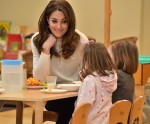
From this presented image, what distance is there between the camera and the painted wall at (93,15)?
6.22m

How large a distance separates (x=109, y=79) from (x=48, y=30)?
662 millimetres

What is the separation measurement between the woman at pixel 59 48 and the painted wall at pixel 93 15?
385 centimetres

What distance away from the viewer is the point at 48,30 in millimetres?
2523

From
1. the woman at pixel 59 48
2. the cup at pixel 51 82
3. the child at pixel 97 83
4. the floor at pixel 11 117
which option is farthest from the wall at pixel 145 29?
the cup at pixel 51 82

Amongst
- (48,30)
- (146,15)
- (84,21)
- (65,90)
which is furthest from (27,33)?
(65,90)

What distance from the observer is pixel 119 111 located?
2.03 meters

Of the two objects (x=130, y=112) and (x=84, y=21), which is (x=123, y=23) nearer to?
(x=84, y=21)

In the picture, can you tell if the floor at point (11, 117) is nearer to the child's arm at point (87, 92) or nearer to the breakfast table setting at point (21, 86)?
the breakfast table setting at point (21, 86)

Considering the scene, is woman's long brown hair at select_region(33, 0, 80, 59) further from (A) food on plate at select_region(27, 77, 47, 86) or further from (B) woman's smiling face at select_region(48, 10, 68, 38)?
(A) food on plate at select_region(27, 77, 47, 86)

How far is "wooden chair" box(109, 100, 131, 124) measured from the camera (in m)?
1.99

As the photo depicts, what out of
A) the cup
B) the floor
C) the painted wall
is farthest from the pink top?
the painted wall

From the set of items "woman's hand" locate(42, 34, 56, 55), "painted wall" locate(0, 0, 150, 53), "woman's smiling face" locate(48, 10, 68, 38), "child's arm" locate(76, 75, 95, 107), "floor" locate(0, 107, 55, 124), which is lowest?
"floor" locate(0, 107, 55, 124)

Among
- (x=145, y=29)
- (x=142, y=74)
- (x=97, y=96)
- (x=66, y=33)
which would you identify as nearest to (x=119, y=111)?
(x=97, y=96)

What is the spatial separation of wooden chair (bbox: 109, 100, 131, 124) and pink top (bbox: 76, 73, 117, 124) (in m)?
0.10
